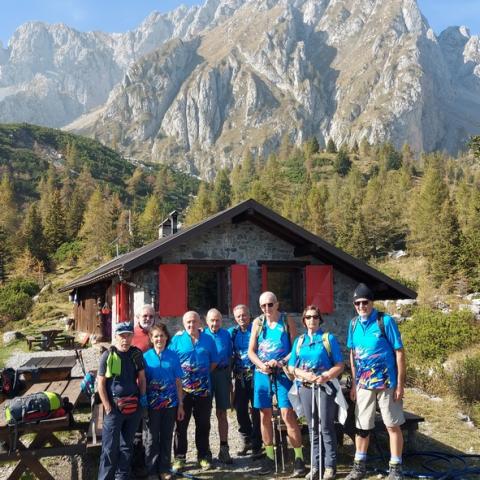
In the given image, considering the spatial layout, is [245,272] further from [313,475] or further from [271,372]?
[313,475]

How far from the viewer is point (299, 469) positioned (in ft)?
16.7

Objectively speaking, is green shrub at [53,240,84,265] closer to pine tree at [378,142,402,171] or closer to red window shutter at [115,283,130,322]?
red window shutter at [115,283,130,322]

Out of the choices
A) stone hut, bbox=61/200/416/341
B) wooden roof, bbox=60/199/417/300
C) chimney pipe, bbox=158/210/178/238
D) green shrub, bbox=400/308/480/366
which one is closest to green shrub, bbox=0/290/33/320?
chimney pipe, bbox=158/210/178/238

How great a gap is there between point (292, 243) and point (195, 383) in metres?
7.43

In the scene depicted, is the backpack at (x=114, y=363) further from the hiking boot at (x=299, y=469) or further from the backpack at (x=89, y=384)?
the hiking boot at (x=299, y=469)

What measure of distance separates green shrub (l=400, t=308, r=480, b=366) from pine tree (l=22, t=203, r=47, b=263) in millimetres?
36470

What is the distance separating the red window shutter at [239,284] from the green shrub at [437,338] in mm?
4628

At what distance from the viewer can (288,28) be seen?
579ft

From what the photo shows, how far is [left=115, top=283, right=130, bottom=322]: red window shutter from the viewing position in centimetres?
1254

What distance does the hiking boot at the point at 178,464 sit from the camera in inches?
207

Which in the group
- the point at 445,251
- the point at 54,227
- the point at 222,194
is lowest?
the point at 445,251

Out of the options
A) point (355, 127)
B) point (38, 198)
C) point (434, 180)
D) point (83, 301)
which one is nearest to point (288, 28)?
point (355, 127)

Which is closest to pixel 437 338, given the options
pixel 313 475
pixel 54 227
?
pixel 313 475

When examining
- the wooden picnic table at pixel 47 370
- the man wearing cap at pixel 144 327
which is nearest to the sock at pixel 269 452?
the man wearing cap at pixel 144 327
